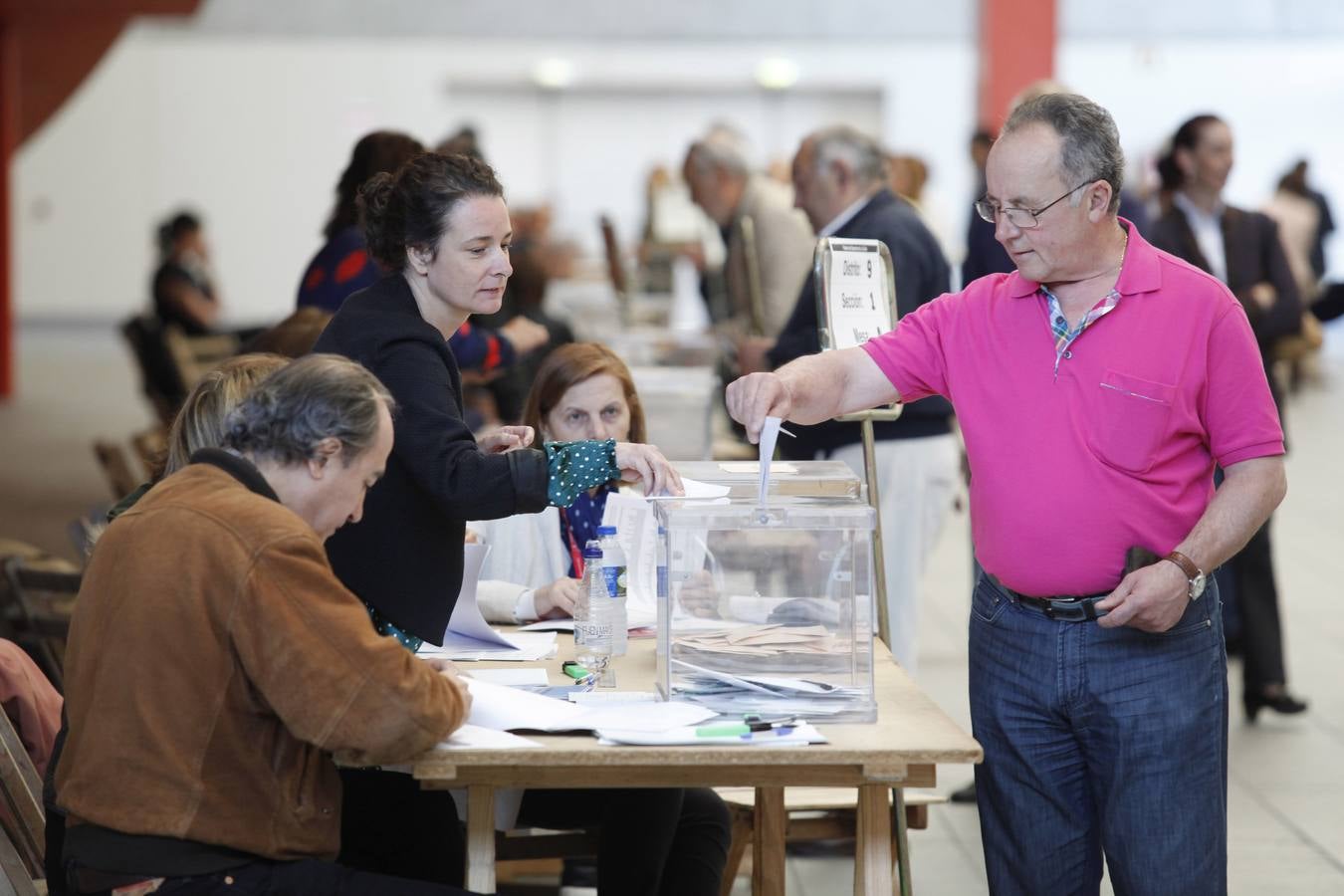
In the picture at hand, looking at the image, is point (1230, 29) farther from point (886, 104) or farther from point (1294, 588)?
point (1294, 588)

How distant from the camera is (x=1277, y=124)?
738 inches

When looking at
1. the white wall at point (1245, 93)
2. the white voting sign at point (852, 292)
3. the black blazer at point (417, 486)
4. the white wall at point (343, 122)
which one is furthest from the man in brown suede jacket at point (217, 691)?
the white wall at point (1245, 93)

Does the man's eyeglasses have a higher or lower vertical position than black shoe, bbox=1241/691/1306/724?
higher

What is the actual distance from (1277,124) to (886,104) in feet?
13.9

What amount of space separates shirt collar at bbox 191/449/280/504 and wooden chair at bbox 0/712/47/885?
2.38ft

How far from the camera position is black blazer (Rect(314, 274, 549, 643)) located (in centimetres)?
Answer: 262

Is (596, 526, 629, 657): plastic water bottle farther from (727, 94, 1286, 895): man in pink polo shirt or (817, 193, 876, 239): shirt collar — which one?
(817, 193, 876, 239): shirt collar

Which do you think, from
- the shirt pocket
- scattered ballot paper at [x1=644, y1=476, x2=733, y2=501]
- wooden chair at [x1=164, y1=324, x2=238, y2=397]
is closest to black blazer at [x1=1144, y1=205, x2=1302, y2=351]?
the shirt pocket

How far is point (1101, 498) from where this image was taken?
97.8 inches

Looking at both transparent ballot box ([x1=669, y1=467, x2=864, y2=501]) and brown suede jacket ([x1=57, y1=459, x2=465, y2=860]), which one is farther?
transparent ballot box ([x1=669, y1=467, x2=864, y2=501])

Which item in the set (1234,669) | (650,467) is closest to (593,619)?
(650,467)

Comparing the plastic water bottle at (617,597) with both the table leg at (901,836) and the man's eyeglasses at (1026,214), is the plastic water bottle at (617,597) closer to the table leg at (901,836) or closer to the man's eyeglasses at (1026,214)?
the table leg at (901,836)

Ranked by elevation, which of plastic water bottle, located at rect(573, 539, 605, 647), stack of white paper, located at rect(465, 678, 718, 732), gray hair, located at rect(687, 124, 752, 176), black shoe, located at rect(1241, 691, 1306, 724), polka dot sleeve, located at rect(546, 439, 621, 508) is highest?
gray hair, located at rect(687, 124, 752, 176)

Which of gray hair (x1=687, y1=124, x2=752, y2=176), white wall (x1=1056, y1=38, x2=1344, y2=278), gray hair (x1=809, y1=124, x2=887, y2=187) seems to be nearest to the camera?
gray hair (x1=809, y1=124, x2=887, y2=187)
